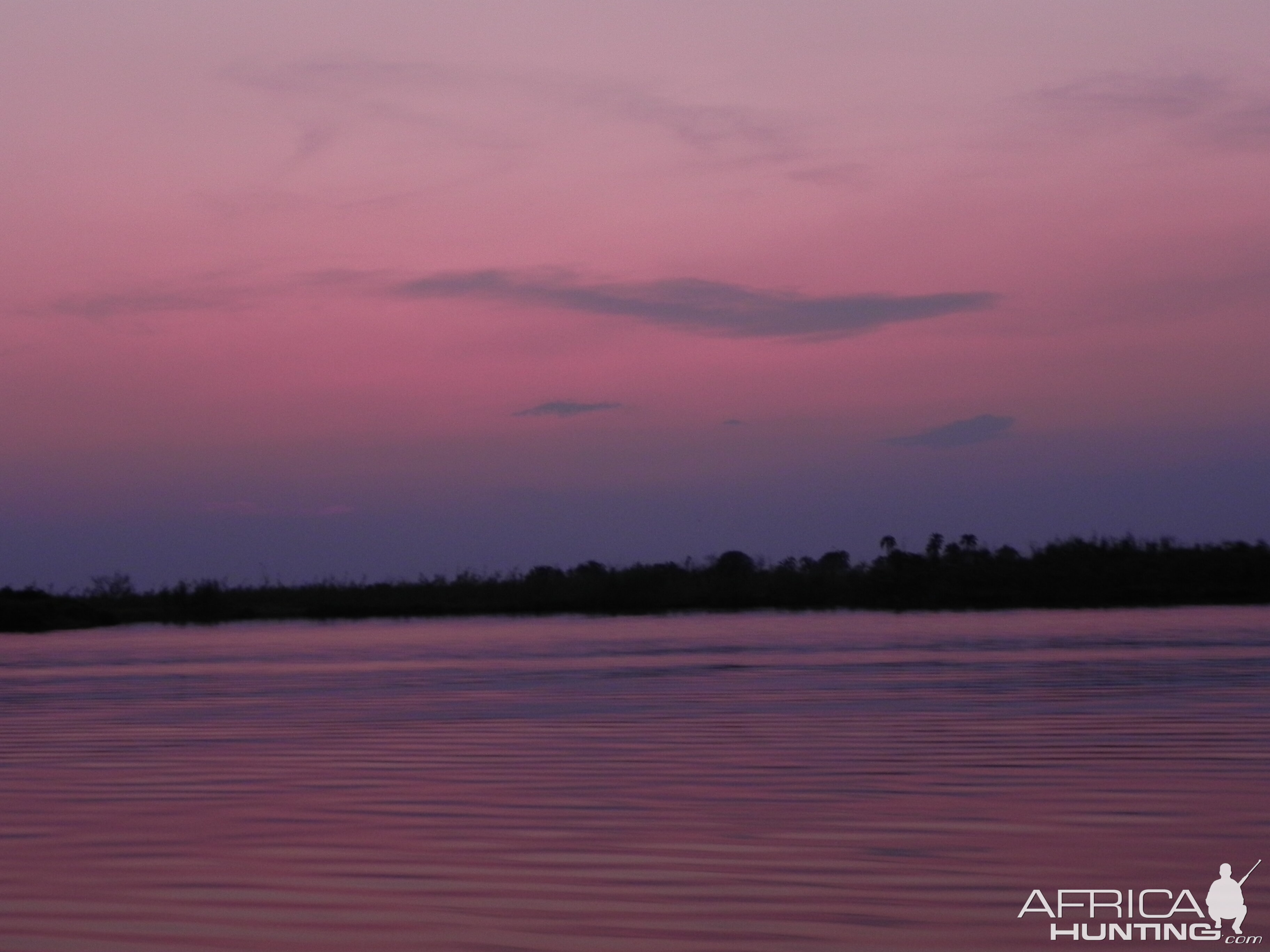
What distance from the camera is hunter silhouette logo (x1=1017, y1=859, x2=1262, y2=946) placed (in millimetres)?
7043

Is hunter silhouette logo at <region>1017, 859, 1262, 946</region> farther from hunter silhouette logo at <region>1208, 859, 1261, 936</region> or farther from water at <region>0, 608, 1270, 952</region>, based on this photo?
water at <region>0, 608, 1270, 952</region>

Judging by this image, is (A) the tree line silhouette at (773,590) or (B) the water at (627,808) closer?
(B) the water at (627,808)

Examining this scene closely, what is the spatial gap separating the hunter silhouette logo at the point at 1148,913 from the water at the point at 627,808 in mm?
119

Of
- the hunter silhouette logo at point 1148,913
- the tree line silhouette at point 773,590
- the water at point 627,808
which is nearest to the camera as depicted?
the hunter silhouette logo at point 1148,913

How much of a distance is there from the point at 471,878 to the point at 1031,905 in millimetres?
2809

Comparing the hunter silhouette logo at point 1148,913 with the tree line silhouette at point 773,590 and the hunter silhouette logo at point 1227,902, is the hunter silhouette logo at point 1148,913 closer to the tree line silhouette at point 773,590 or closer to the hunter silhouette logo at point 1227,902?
the hunter silhouette logo at point 1227,902

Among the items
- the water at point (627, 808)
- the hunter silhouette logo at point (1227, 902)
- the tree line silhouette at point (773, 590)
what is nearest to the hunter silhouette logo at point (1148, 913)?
the hunter silhouette logo at point (1227, 902)

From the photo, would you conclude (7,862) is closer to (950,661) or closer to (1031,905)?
(1031,905)

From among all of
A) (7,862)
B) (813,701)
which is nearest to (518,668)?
(813,701)

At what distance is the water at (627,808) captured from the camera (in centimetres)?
755

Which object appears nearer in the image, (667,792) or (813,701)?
(667,792)

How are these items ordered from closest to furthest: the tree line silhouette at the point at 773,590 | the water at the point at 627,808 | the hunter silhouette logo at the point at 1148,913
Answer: the hunter silhouette logo at the point at 1148,913
the water at the point at 627,808
the tree line silhouette at the point at 773,590

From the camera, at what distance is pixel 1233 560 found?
52.1 metres

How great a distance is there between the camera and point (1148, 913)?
7414 millimetres
